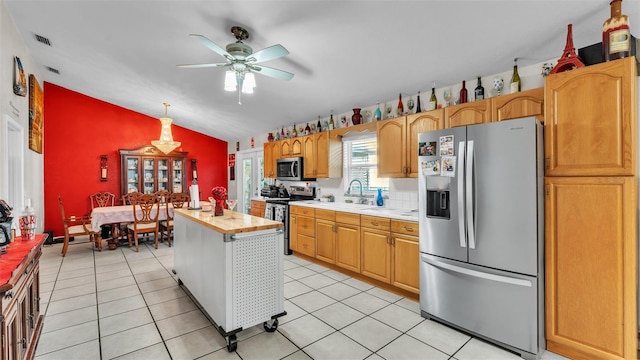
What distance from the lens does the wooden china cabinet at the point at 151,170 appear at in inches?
255

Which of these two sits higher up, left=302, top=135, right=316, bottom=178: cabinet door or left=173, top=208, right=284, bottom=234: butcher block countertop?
left=302, top=135, right=316, bottom=178: cabinet door

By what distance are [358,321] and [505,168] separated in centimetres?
176

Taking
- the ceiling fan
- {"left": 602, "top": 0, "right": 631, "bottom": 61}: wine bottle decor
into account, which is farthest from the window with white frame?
{"left": 602, "top": 0, "right": 631, "bottom": 61}: wine bottle decor

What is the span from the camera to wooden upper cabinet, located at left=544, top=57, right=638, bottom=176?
1.80 meters

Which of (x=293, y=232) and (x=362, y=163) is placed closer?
(x=362, y=163)

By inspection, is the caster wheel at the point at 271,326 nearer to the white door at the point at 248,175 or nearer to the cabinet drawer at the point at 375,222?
the cabinet drawer at the point at 375,222

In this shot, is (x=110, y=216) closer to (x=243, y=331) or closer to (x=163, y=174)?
(x=163, y=174)

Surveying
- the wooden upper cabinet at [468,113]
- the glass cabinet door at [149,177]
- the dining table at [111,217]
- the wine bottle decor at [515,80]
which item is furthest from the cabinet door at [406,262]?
the glass cabinet door at [149,177]

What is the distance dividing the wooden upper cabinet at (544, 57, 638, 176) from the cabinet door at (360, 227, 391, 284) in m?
1.64

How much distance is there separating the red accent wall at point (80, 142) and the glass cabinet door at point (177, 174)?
83cm

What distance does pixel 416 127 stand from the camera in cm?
322

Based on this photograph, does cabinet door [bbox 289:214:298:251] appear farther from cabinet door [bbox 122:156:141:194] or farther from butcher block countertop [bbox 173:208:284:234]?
cabinet door [bbox 122:156:141:194]

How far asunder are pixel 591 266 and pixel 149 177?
7.69 metres

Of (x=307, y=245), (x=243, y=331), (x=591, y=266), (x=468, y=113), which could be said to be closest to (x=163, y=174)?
(x=307, y=245)
